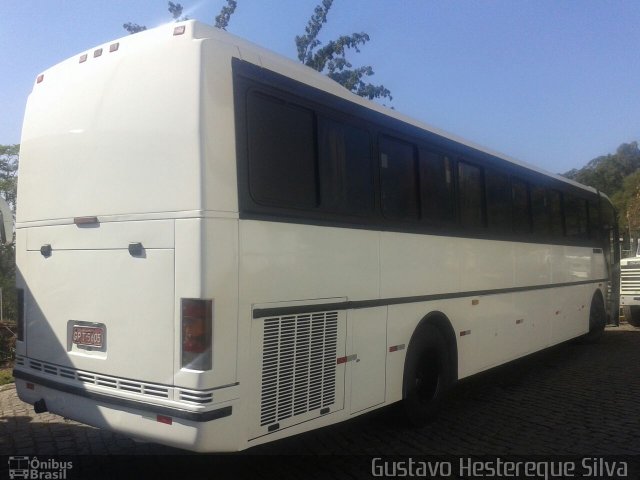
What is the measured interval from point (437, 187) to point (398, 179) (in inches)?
33.3

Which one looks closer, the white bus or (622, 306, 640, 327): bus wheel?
the white bus

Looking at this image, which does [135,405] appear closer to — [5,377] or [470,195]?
[470,195]

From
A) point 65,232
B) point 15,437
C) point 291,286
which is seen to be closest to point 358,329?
point 291,286

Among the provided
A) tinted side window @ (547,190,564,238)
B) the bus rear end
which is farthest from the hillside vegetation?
the bus rear end

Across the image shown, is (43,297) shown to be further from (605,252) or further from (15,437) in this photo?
(605,252)

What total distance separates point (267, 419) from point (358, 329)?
4.08ft

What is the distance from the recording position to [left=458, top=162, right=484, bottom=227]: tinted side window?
6875 mm

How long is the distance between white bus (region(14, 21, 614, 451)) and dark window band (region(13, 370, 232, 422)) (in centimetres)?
2

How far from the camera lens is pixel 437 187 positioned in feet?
21.0

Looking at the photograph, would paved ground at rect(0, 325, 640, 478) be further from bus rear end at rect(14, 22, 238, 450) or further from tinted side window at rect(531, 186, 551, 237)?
tinted side window at rect(531, 186, 551, 237)

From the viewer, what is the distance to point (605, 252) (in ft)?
41.7

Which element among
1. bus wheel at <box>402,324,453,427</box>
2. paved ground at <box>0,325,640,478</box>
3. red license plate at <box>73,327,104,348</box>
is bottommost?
paved ground at <box>0,325,640,478</box>

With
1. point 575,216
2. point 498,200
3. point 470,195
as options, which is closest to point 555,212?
point 575,216

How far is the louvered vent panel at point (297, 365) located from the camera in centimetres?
406
